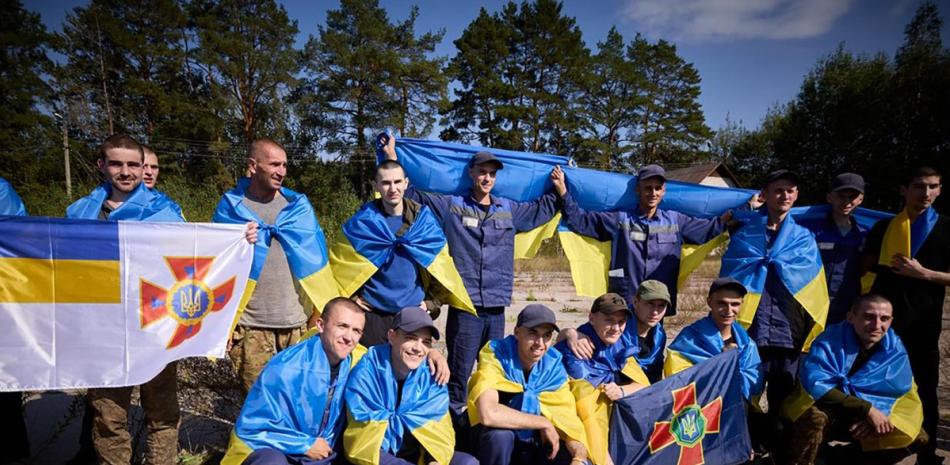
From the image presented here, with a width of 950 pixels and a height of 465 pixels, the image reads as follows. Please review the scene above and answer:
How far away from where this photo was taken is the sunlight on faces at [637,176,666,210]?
453 centimetres

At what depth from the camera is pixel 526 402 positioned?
11.0ft

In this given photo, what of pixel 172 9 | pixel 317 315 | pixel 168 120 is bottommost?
pixel 317 315

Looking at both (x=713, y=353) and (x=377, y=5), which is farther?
(x=377, y=5)

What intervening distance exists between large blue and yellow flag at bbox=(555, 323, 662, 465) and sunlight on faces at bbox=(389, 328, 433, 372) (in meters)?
1.16

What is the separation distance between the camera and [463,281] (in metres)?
4.38

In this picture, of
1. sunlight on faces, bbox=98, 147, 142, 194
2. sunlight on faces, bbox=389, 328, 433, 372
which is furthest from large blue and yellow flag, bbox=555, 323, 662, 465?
sunlight on faces, bbox=98, 147, 142, 194

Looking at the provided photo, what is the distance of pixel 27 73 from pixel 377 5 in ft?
67.0

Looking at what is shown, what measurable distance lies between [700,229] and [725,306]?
1130 mm

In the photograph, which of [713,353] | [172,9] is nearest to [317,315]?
[713,353]

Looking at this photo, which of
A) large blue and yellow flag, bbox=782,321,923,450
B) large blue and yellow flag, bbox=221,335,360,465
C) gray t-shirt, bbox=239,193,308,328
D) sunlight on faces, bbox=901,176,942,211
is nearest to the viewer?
large blue and yellow flag, bbox=221,335,360,465

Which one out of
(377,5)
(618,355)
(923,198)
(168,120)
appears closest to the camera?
(618,355)

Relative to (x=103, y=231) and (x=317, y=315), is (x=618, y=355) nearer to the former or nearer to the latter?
(x=317, y=315)

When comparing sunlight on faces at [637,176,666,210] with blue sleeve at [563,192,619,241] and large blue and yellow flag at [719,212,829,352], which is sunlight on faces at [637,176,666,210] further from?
large blue and yellow flag at [719,212,829,352]

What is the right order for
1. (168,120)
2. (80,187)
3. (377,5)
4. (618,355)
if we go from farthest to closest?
(377,5) → (168,120) → (80,187) → (618,355)
